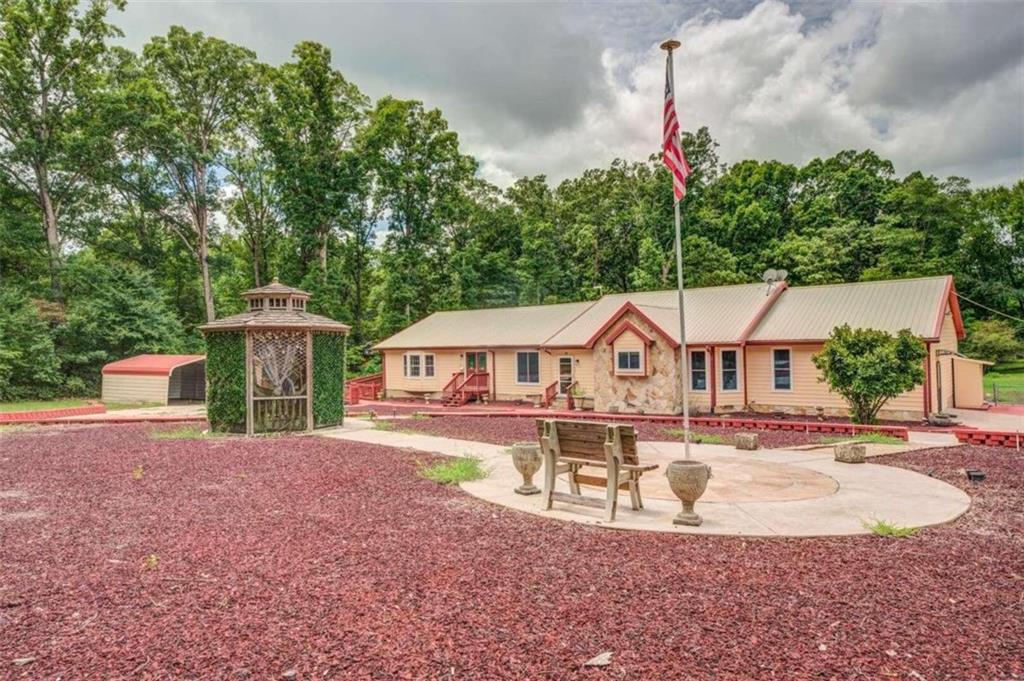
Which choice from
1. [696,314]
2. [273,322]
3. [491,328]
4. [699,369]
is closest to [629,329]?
[699,369]

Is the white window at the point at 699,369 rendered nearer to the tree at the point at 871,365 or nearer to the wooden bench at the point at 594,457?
the tree at the point at 871,365

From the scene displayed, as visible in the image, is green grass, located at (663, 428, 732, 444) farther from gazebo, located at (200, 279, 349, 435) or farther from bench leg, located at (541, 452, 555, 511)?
gazebo, located at (200, 279, 349, 435)

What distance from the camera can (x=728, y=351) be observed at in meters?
20.9

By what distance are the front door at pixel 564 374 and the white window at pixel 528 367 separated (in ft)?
3.69

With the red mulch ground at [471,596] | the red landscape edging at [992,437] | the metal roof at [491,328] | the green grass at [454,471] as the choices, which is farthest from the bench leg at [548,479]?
the metal roof at [491,328]

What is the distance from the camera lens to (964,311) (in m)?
39.2

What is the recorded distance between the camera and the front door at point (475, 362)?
27573 mm

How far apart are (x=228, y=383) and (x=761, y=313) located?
59.4 ft

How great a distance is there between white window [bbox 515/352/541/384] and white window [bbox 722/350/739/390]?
8.06 metres

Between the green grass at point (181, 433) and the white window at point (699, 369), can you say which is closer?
the green grass at point (181, 433)

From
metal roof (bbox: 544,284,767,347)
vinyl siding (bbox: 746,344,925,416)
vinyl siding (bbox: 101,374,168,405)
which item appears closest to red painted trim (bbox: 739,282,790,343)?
metal roof (bbox: 544,284,767,347)

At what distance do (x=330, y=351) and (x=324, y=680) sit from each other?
14748 millimetres

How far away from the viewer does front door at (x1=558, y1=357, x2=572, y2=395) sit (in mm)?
24559

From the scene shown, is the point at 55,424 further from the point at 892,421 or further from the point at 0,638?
the point at 892,421
